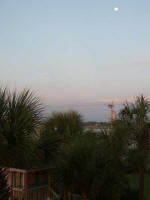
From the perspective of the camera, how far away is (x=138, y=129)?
34.8 ft

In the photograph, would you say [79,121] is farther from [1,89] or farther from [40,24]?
[1,89]

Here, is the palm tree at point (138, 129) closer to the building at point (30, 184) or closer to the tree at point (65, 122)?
the building at point (30, 184)

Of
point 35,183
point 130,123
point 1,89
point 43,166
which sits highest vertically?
point 1,89

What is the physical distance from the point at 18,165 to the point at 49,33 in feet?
27.8

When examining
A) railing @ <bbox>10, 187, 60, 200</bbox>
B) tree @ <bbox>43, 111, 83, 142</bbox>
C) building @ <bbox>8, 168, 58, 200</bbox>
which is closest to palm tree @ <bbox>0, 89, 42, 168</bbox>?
building @ <bbox>8, 168, 58, 200</bbox>

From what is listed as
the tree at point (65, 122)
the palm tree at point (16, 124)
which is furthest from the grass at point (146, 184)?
the palm tree at point (16, 124)

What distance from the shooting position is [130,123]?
1091 cm

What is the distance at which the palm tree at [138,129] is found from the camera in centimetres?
986

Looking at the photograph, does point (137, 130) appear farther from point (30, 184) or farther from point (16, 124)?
point (16, 124)

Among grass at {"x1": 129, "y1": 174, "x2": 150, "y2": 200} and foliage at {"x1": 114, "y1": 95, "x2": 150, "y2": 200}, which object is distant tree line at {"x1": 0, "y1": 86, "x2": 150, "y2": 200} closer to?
foliage at {"x1": 114, "y1": 95, "x2": 150, "y2": 200}

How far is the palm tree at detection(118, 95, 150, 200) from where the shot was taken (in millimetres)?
9859

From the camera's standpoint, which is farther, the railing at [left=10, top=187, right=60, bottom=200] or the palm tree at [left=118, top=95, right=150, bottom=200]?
the palm tree at [left=118, top=95, right=150, bottom=200]

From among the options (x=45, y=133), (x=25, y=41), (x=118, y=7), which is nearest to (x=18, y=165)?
(x=45, y=133)

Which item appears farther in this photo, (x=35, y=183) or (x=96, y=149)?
(x=35, y=183)
